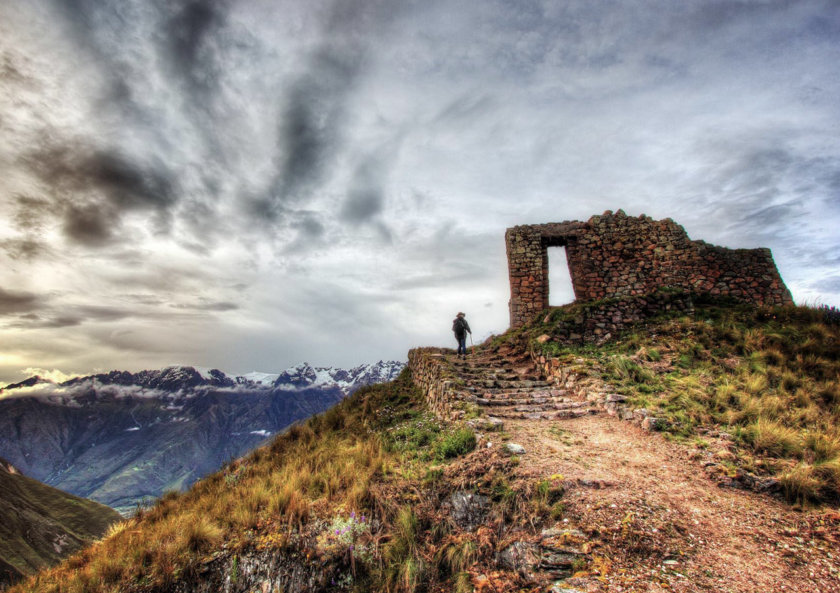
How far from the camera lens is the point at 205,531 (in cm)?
583

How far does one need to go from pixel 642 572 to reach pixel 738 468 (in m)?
3.39

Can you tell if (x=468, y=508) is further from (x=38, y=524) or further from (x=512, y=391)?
(x=38, y=524)

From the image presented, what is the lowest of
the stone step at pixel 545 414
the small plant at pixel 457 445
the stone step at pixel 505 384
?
the small plant at pixel 457 445

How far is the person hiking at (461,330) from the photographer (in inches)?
670

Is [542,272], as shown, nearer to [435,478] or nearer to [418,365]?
[418,365]

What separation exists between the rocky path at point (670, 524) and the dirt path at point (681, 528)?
0.01 meters

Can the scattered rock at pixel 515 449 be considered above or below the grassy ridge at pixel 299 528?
above

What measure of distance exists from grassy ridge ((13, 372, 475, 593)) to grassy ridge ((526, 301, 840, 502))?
4.93 meters

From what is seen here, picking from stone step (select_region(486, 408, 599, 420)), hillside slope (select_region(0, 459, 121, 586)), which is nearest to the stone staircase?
stone step (select_region(486, 408, 599, 420))

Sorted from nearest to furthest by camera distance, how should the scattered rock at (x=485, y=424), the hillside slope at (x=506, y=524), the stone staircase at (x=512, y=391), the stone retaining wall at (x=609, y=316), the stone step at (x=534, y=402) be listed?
the hillside slope at (x=506, y=524), the scattered rock at (x=485, y=424), the stone staircase at (x=512, y=391), the stone step at (x=534, y=402), the stone retaining wall at (x=609, y=316)

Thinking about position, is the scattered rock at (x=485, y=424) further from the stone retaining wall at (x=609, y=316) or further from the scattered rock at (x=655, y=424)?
the stone retaining wall at (x=609, y=316)

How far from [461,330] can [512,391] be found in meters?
5.74

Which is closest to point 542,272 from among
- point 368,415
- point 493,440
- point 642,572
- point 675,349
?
point 675,349

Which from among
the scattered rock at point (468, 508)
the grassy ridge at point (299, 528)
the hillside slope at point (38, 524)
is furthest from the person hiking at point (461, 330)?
the hillside slope at point (38, 524)
